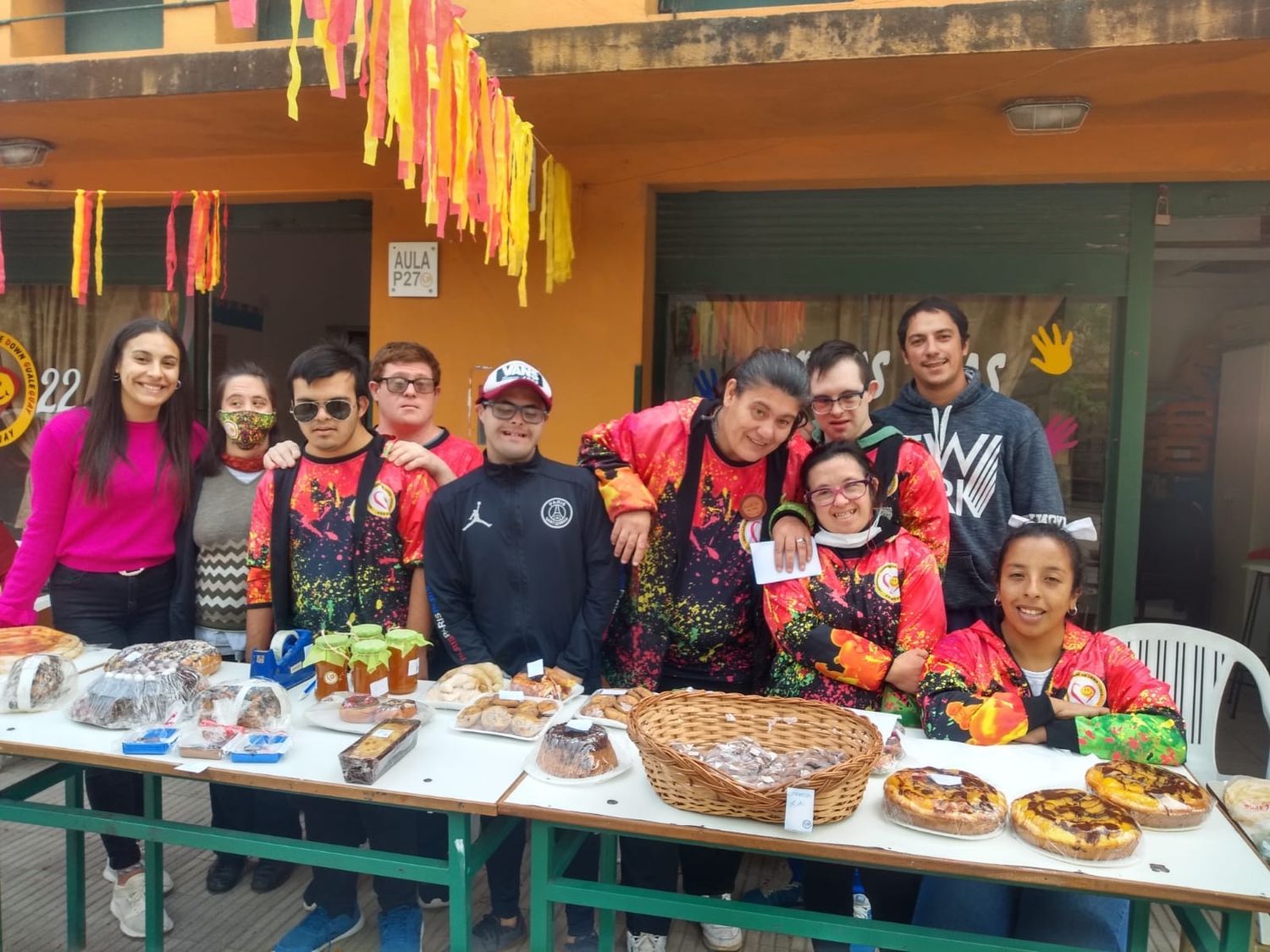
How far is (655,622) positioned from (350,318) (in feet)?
21.4

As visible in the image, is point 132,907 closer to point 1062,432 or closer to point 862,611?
point 862,611

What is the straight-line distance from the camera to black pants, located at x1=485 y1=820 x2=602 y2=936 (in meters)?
2.88

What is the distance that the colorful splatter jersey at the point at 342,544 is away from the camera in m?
2.91

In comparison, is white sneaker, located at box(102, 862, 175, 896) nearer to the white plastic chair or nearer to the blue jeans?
the blue jeans

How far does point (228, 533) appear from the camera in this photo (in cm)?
308

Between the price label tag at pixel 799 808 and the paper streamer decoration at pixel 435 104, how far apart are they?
2.17 meters

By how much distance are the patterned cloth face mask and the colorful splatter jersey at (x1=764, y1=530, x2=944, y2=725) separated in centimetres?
192

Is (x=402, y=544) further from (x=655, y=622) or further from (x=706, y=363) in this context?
(x=706, y=363)

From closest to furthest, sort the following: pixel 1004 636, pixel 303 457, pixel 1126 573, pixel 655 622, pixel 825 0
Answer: pixel 1004 636, pixel 655 622, pixel 303 457, pixel 825 0, pixel 1126 573

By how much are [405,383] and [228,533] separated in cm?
82

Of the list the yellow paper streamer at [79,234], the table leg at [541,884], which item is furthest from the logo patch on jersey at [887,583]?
the yellow paper streamer at [79,234]

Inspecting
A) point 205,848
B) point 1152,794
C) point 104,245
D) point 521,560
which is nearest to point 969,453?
point 1152,794

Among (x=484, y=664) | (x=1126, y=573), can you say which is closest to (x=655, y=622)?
(x=484, y=664)

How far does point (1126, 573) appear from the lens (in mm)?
4633
